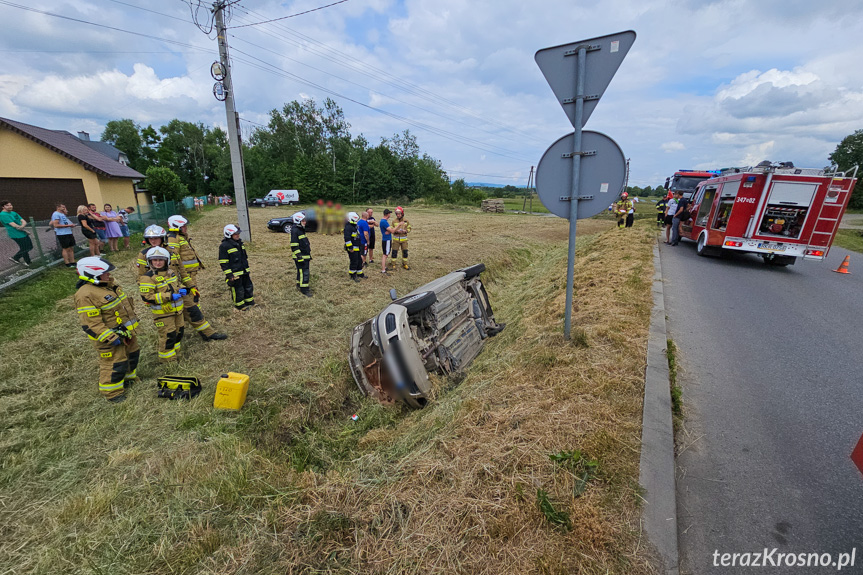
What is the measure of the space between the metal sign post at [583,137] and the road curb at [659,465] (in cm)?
146

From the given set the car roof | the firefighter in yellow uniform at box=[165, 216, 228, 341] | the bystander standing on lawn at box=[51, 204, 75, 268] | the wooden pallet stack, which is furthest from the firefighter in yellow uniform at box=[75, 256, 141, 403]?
the wooden pallet stack

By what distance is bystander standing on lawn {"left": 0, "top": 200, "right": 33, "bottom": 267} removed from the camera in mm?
7656

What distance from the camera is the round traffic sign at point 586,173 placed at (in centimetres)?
315

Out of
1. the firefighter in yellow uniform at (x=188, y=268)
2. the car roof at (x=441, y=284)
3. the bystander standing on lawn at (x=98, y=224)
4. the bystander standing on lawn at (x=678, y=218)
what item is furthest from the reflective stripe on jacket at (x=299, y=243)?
the bystander standing on lawn at (x=678, y=218)

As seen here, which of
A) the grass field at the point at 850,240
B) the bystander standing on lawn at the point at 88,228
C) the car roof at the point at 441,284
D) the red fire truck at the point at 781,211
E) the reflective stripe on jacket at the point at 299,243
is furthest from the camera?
the grass field at the point at 850,240

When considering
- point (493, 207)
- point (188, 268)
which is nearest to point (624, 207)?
point (188, 268)

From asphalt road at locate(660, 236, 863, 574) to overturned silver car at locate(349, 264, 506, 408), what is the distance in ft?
7.46

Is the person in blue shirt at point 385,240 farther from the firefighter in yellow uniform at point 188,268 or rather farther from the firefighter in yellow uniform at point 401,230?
the firefighter in yellow uniform at point 188,268

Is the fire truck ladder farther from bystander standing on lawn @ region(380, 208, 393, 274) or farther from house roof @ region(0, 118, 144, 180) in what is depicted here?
house roof @ region(0, 118, 144, 180)

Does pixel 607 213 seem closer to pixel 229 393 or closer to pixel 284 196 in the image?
pixel 284 196

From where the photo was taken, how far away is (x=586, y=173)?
10.8ft

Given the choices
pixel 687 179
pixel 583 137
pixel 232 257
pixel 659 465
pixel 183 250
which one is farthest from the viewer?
pixel 687 179

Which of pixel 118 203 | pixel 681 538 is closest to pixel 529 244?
pixel 681 538

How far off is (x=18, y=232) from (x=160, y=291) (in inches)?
259
